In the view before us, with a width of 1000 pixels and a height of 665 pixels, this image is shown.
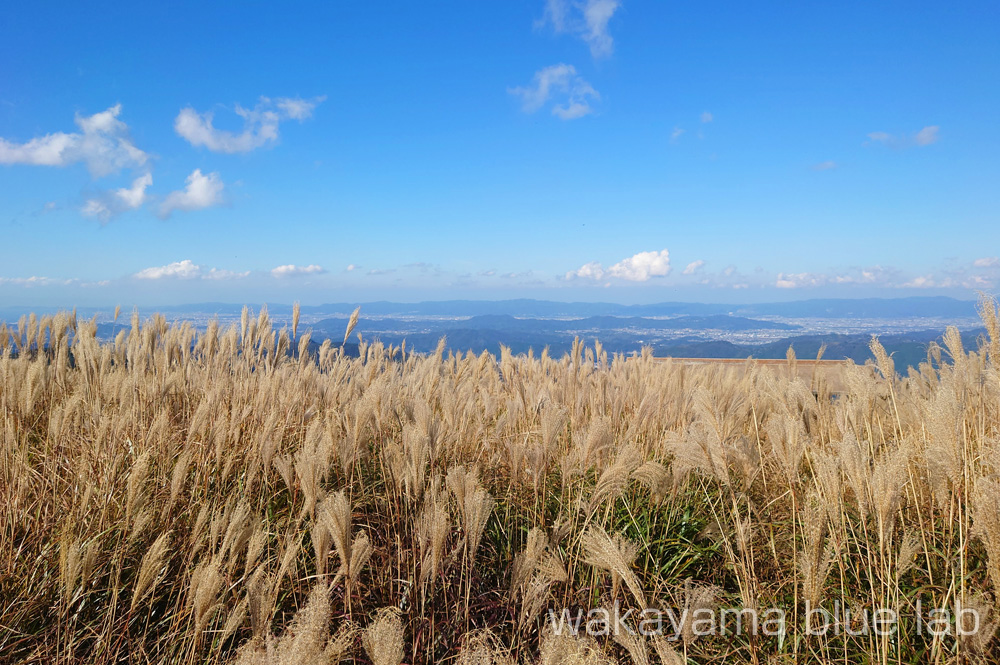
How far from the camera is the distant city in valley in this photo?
16.3 feet

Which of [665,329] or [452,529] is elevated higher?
[452,529]

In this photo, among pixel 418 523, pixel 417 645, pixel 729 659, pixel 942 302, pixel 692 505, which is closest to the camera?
pixel 417 645

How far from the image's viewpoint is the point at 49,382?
11.5 feet

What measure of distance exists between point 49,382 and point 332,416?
2.18 metres

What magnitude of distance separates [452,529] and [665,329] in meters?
102

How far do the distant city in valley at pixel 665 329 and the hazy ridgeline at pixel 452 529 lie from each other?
1.00 meters

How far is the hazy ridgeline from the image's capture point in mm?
1474

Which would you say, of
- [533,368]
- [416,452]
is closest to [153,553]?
[416,452]

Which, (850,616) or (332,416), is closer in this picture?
(850,616)

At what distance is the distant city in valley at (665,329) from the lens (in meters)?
4.96

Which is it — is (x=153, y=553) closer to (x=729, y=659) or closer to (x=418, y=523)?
(x=418, y=523)

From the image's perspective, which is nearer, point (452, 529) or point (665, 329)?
point (452, 529)

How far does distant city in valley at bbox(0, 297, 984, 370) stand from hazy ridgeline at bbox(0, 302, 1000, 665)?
1.00 metres

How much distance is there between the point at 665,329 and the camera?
9825 centimetres
